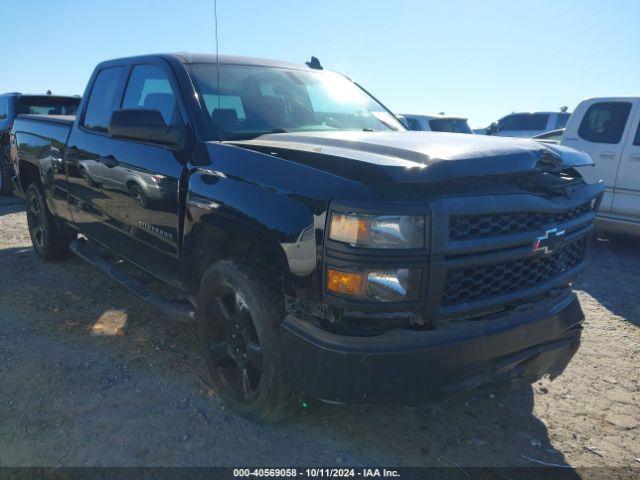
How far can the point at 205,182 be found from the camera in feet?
8.71

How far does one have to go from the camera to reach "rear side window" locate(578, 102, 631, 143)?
639 cm

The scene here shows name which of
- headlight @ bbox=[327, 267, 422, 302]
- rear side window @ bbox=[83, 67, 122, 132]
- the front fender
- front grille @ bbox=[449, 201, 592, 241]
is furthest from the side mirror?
front grille @ bbox=[449, 201, 592, 241]

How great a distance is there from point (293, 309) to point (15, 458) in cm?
152

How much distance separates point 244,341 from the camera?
2.59 m

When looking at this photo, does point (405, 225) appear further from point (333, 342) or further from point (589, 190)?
point (589, 190)

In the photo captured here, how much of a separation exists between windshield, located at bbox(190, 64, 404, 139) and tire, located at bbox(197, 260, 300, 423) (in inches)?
35.4

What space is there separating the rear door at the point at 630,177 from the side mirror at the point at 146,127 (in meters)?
5.66

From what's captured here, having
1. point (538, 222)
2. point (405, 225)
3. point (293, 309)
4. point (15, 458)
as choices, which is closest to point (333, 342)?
point (293, 309)

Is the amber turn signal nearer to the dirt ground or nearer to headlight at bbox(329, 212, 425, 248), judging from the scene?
headlight at bbox(329, 212, 425, 248)

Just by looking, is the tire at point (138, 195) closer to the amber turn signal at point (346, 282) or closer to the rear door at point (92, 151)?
the rear door at point (92, 151)

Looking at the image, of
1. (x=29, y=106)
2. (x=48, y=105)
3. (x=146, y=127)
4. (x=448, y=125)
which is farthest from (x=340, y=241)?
(x=448, y=125)

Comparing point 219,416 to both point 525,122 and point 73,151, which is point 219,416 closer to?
point 73,151

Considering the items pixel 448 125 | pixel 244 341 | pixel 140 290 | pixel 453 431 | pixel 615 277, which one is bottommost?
pixel 615 277

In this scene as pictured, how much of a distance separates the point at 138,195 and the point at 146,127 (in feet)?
1.89
